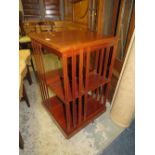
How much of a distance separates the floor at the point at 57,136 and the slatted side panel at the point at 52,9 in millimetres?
2928

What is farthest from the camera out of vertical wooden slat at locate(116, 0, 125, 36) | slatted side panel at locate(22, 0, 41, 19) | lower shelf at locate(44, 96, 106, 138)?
slatted side panel at locate(22, 0, 41, 19)

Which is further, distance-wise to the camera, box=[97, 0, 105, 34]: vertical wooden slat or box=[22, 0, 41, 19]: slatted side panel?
box=[22, 0, 41, 19]: slatted side panel

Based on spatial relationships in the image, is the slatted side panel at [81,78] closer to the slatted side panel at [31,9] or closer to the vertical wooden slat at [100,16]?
the vertical wooden slat at [100,16]

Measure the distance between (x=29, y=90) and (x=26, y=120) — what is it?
0.62 m

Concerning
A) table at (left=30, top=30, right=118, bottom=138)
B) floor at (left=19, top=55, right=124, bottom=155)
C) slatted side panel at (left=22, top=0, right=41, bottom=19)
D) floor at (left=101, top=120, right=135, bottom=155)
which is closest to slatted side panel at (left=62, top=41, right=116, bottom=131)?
table at (left=30, top=30, right=118, bottom=138)

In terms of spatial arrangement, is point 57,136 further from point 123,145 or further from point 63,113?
point 123,145

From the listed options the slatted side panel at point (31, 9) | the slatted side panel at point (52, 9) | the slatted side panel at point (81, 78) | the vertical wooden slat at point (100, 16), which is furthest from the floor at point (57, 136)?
the slatted side panel at point (52, 9)

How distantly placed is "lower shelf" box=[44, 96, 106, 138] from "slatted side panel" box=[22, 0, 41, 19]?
2.79 m

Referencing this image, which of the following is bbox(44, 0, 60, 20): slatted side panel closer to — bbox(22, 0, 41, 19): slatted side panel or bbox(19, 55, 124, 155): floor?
bbox(22, 0, 41, 19): slatted side panel

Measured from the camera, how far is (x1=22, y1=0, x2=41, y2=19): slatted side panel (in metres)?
3.21

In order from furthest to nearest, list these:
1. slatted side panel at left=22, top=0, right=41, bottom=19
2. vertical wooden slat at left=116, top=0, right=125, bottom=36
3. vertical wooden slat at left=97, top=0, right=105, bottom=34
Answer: slatted side panel at left=22, top=0, right=41, bottom=19 < vertical wooden slat at left=97, top=0, right=105, bottom=34 < vertical wooden slat at left=116, top=0, right=125, bottom=36

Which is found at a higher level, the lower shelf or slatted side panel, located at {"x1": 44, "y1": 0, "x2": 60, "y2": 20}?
slatted side panel, located at {"x1": 44, "y1": 0, "x2": 60, "y2": 20}

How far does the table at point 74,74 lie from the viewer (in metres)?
0.89
